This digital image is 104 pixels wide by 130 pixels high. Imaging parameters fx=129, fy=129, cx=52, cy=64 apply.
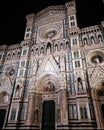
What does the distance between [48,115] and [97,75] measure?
6139mm

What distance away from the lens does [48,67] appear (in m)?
14.9

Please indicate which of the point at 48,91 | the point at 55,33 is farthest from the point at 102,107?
the point at 55,33

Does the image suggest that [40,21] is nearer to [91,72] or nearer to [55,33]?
[55,33]

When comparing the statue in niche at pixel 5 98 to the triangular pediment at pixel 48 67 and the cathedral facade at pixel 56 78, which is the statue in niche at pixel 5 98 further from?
the triangular pediment at pixel 48 67

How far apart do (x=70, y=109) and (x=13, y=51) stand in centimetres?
1184

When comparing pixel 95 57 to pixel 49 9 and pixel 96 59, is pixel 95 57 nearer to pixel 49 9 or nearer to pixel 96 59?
pixel 96 59

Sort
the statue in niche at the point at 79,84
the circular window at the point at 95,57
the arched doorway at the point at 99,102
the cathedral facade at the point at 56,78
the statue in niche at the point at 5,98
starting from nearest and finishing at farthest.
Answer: the arched doorway at the point at 99,102 < the cathedral facade at the point at 56,78 < the statue in niche at the point at 79,84 < the circular window at the point at 95,57 < the statue in niche at the point at 5,98

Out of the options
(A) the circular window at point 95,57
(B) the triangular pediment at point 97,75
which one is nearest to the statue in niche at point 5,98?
(B) the triangular pediment at point 97,75

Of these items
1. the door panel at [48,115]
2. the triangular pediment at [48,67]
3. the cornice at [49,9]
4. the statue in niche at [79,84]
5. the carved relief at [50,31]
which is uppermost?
the cornice at [49,9]

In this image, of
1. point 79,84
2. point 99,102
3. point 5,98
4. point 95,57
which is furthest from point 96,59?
point 5,98

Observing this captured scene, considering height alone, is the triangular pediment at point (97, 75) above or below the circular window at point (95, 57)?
below

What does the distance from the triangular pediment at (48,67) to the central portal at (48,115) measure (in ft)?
10.5

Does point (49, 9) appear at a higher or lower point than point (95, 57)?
higher

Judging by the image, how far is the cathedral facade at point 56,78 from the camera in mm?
11305
